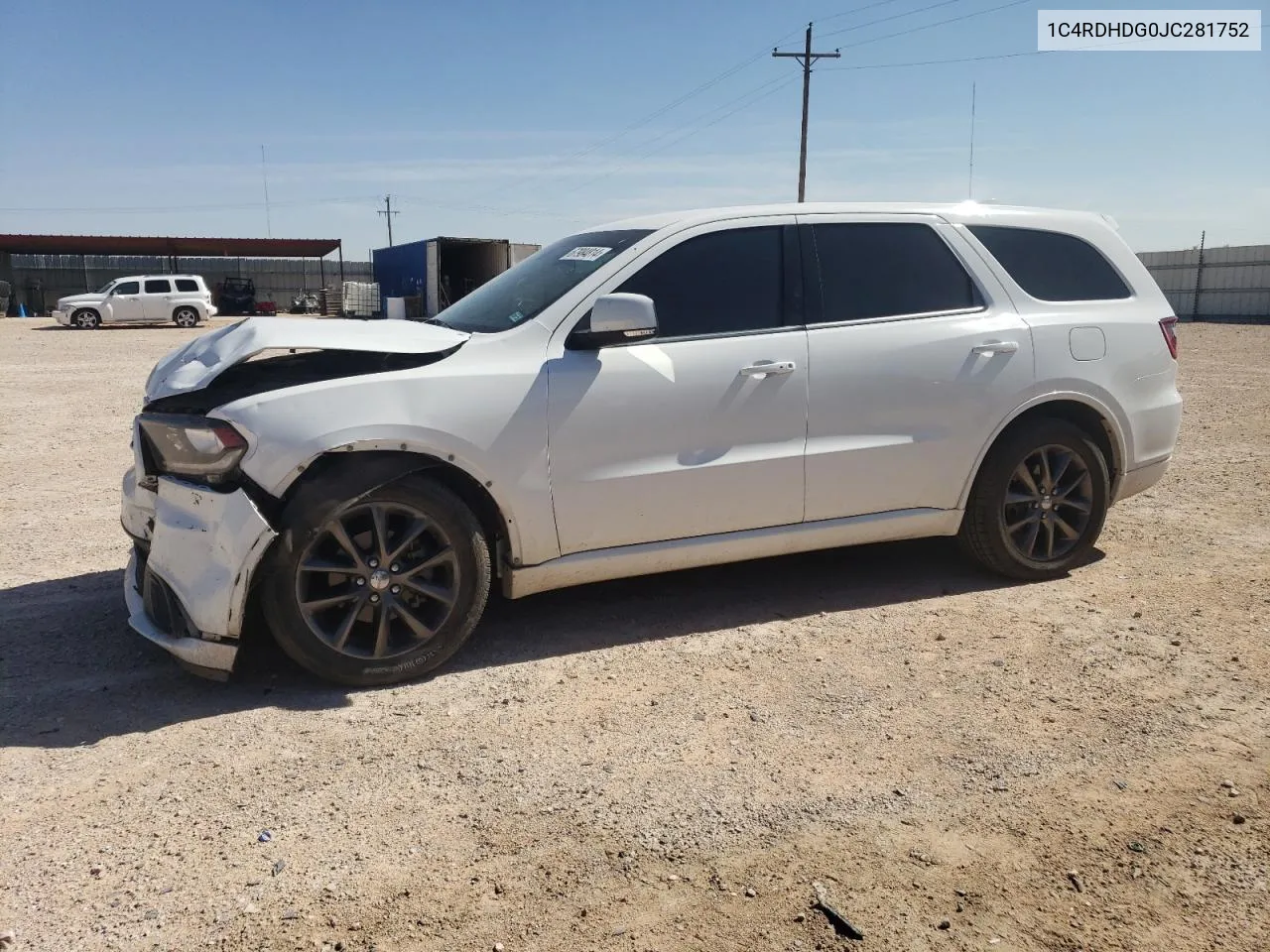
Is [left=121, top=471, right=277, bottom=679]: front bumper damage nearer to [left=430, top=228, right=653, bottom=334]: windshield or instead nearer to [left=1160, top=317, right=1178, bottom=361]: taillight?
[left=430, top=228, right=653, bottom=334]: windshield

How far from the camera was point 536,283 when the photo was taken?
477 centimetres

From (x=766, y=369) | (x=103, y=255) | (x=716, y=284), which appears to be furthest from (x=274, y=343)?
(x=103, y=255)

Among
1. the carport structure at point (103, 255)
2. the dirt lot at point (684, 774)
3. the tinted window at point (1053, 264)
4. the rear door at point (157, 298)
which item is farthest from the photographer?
the carport structure at point (103, 255)

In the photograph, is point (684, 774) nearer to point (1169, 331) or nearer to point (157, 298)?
point (1169, 331)

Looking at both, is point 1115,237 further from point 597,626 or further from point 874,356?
point 597,626

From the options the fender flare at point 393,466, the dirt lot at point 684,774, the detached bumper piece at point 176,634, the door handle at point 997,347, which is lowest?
the dirt lot at point 684,774

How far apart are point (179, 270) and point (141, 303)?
1889cm

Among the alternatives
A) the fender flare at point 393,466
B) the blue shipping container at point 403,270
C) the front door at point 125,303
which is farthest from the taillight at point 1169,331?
the front door at point 125,303

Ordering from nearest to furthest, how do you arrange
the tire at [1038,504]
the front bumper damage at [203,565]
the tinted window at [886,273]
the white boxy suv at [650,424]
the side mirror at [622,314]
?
the front bumper damage at [203,565] < the white boxy suv at [650,424] < the side mirror at [622,314] < the tinted window at [886,273] < the tire at [1038,504]

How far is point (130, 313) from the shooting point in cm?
3491

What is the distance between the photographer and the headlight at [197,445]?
3.74 metres

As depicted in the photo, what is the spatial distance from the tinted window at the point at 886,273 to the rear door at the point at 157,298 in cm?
3514

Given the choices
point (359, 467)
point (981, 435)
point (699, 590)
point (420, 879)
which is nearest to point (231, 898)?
point (420, 879)

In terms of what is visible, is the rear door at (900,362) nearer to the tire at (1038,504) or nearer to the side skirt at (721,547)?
the side skirt at (721,547)
